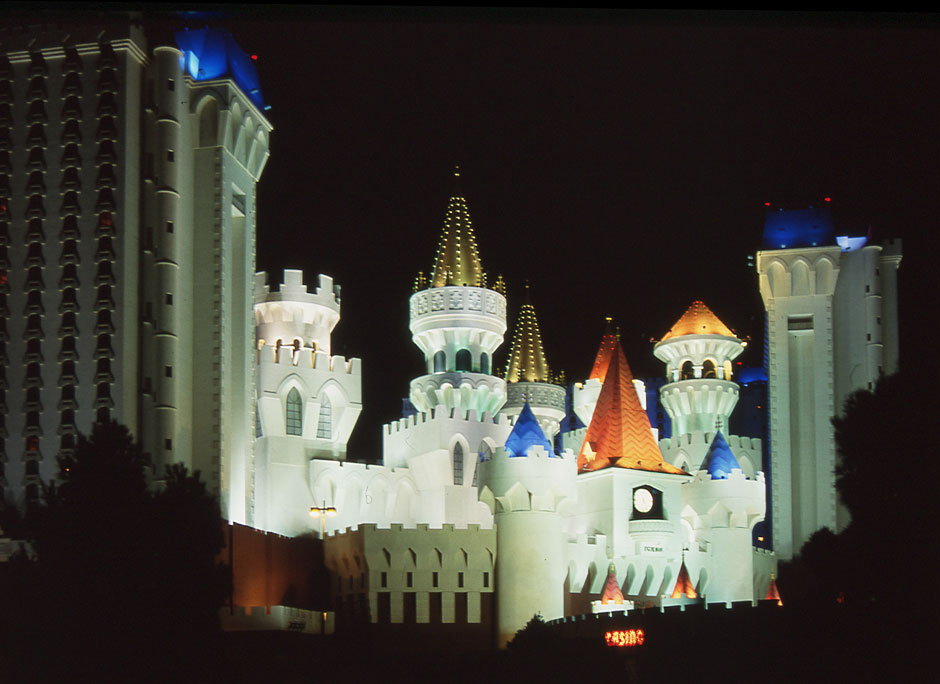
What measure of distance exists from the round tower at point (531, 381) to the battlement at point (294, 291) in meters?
10.7

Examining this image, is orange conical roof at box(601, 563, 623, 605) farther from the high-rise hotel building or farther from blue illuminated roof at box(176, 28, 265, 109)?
blue illuminated roof at box(176, 28, 265, 109)

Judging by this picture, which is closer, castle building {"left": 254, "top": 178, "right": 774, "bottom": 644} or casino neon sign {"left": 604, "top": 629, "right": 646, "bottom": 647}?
casino neon sign {"left": 604, "top": 629, "right": 646, "bottom": 647}

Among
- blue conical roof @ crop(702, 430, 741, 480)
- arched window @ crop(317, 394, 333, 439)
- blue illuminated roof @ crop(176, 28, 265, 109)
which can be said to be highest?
blue illuminated roof @ crop(176, 28, 265, 109)

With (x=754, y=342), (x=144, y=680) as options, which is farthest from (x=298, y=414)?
(x=754, y=342)

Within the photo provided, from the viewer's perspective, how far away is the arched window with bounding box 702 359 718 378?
218 ft

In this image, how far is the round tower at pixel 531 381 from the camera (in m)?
68.6

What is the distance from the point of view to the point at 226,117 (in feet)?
176

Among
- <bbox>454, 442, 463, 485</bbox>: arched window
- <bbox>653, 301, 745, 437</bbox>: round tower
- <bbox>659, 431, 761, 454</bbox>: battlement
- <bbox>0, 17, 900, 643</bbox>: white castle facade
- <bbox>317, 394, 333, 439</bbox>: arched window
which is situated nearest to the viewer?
<bbox>0, 17, 900, 643</bbox>: white castle facade

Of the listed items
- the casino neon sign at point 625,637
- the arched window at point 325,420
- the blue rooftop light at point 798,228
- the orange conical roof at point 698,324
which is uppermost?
the blue rooftop light at point 798,228

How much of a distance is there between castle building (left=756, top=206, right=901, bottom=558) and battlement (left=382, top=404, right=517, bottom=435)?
11123 millimetres

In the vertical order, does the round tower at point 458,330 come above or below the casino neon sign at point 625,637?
above

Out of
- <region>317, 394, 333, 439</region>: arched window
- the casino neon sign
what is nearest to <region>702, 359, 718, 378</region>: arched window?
<region>317, 394, 333, 439</region>: arched window

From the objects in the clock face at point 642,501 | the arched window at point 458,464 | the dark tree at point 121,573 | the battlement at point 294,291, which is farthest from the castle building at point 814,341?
the dark tree at point 121,573

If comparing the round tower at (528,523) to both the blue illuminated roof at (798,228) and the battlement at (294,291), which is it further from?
the blue illuminated roof at (798,228)
